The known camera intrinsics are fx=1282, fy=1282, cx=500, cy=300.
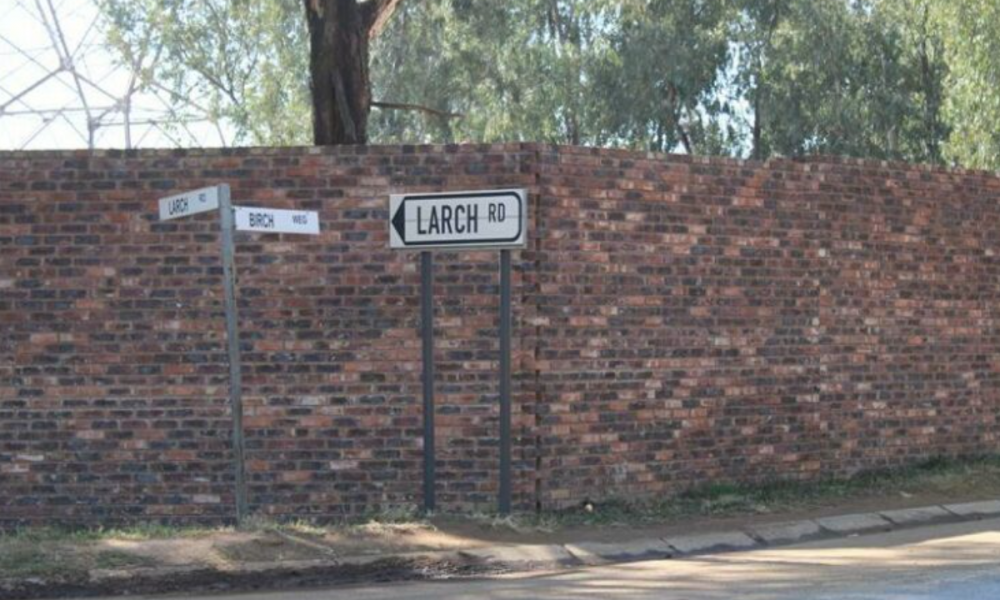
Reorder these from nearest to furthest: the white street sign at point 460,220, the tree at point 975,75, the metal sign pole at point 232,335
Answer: the metal sign pole at point 232,335 → the white street sign at point 460,220 → the tree at point 975,75

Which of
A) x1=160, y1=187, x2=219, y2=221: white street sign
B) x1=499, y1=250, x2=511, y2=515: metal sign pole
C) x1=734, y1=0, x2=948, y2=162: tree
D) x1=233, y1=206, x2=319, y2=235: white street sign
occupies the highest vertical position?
x1=734, y1=0, x2=948, y2=162: tree

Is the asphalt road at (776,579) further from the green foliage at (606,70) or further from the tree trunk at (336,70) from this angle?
the green foliage at (606,70)

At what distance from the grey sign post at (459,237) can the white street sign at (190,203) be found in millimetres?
1388

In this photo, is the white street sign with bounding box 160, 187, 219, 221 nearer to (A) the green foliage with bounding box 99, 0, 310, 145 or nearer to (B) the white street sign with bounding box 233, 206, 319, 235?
(B) the white street sign with bounding box 233, 206, 319, 235

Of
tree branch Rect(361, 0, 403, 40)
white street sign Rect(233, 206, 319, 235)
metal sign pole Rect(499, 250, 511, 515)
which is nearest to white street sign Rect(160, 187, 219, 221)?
white street sign Rect(233, 206, 319, 235)

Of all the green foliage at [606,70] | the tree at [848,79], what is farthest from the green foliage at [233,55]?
the tree at [848,79]

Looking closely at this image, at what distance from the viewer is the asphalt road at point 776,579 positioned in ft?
25.4

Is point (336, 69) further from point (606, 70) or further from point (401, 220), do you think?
point (606, 70)

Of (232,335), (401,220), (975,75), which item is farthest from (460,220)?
(975,75)

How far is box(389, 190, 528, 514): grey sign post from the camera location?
31.3ft

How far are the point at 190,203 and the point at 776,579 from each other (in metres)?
4.84

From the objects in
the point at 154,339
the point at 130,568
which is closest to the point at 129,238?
the point at 154,339

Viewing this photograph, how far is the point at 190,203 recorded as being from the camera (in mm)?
9266

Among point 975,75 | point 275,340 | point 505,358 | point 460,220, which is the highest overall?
point 975,75
